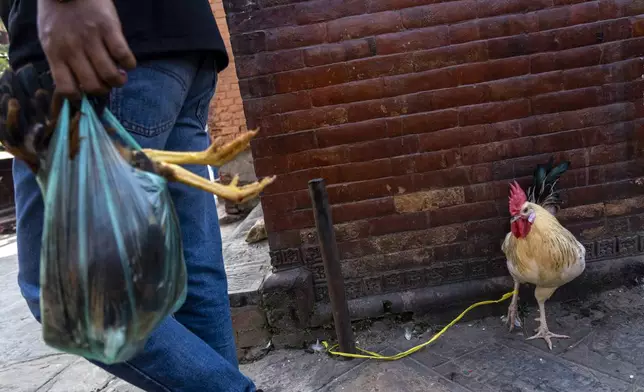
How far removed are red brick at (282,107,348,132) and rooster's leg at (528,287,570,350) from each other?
1.52 metres

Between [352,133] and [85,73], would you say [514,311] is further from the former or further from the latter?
[85,73]

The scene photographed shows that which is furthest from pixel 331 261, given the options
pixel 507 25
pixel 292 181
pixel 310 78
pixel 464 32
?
pixel 507 25

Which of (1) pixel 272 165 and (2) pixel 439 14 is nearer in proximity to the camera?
(2) pixel 439 14

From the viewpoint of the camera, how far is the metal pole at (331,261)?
95.4 inches

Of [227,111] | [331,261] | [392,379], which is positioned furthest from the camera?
[227,111]

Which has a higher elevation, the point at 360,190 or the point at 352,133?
the point at 352,133

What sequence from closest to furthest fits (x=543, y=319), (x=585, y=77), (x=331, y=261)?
(x=331, y=261), (x=543, y=319), (x=585, y=77)

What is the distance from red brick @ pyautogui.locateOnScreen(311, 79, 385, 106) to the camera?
275 cm

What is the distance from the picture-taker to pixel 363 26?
2686mm

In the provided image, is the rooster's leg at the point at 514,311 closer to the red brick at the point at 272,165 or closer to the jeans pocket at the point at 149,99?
the red brick at the point at 272,165

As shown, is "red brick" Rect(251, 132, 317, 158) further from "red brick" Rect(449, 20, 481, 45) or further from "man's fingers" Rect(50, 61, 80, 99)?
"man's fingers" Rect(50, 61, 80, 99)

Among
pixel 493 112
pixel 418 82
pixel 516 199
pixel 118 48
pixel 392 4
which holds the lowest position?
pixel 516 199

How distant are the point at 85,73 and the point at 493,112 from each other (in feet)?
7.86

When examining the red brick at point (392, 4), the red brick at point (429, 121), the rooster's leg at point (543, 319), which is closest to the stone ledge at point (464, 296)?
the rooster's leg at point (543, 319)
